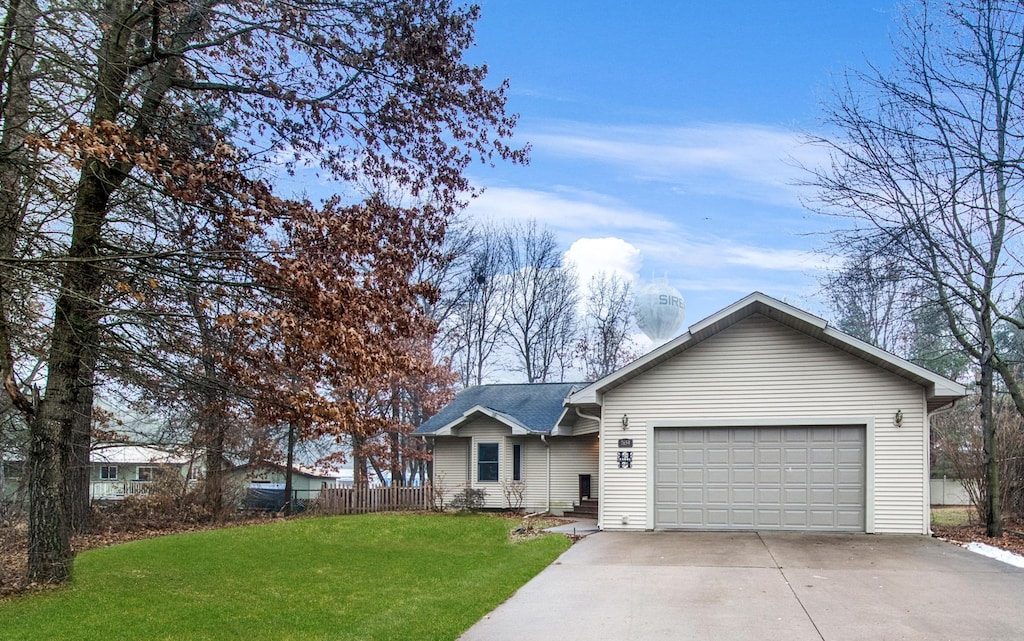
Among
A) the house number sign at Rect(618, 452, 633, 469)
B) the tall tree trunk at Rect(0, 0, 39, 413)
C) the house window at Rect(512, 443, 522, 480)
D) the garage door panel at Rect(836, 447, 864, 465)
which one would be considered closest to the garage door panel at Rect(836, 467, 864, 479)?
the garage door panel at Rect(836, 447, 864, 465)

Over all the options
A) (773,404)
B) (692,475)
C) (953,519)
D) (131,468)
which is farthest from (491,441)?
(131,468)

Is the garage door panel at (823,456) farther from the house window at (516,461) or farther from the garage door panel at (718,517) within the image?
the house window at (516,461)

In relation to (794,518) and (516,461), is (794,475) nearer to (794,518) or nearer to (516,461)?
(794,518)

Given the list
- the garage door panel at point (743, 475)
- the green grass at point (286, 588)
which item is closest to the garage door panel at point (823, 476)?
the garage door panel at point (743, 475)

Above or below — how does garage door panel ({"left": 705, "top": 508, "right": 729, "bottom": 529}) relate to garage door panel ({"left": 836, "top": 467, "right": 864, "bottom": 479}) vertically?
below

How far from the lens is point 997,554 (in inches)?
489

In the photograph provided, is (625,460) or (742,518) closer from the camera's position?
(742,518)

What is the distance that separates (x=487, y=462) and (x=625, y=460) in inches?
308

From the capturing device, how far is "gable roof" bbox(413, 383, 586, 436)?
75.2 feet

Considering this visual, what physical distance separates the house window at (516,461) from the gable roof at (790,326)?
7230 mm

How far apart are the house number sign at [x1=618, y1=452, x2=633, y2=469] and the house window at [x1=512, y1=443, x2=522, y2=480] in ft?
23.9

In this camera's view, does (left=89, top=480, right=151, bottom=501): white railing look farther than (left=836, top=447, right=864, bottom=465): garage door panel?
Yes

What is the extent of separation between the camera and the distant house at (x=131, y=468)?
19562 mm

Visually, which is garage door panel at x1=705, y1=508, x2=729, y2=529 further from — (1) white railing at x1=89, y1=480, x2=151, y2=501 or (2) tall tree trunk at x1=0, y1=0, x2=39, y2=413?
(1) white railing at x1=89, y1=480, x2=151, y2=501
